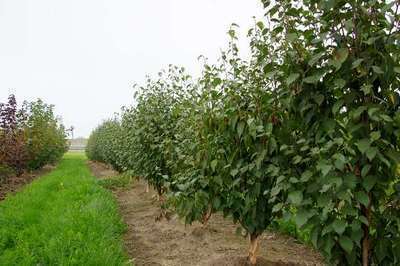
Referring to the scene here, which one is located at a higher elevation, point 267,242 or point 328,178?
point 328,178

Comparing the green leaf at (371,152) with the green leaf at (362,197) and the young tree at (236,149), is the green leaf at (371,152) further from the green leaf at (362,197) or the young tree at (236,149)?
the young tree at (236,149)

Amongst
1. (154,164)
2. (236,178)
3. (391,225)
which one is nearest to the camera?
(391,225)

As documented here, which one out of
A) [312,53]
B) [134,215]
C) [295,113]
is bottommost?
[134,215]

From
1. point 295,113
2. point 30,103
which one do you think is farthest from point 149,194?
point 30,103

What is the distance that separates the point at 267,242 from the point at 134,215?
10.4 feet

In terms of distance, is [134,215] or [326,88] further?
[134,215]

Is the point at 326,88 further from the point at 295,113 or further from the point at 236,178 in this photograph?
the point at 236,178

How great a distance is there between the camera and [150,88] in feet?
27.4

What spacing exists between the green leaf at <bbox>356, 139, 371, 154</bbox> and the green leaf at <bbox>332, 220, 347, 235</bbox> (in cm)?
41

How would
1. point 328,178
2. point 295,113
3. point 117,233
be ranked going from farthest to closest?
1. point 117,233
2. point 295,113
3. point 328,178

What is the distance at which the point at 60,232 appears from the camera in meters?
5.41

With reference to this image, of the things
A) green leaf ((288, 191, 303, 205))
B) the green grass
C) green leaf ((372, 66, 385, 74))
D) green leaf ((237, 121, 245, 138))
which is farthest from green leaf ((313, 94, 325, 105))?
the green grass

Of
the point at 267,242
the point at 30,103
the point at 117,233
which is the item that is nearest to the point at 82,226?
the point at 117,233

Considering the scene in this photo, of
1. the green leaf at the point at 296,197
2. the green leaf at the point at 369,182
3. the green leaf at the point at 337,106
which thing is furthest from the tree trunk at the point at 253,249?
the green leaf at the point at 337,106
